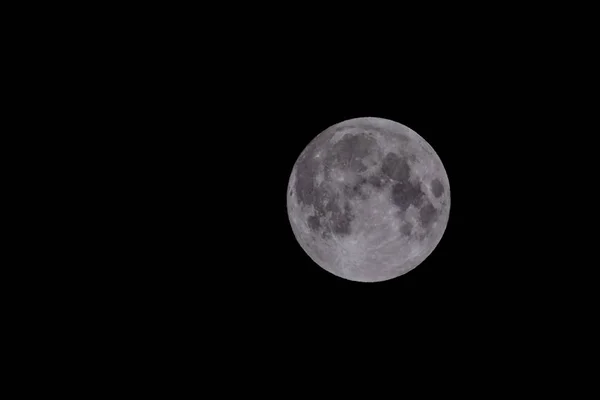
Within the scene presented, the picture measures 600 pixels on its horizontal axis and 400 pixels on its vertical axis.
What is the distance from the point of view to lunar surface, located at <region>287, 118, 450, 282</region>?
17.7 ft

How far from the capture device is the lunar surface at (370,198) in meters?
5.38

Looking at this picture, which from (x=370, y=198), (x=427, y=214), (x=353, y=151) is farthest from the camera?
(x=427, y=214)

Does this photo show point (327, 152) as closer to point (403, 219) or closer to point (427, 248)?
point (403, 219)

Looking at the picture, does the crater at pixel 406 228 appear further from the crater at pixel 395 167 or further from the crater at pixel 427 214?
the crater at pixel 395 167

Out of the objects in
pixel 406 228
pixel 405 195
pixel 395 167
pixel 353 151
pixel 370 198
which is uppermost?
pixel 353 151

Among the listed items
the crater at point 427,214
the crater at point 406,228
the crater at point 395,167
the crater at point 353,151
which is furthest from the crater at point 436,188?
the crater at point 353,151

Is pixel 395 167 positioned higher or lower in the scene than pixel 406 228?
higher

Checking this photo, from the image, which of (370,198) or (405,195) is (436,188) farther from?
(370,198)

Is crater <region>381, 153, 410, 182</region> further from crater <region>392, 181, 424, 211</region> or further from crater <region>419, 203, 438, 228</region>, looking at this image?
crater <region>419, 203, 438, 228</region>

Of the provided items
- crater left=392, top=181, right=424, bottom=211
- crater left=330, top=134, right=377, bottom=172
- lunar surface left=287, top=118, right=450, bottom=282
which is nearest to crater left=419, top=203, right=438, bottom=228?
lunar surface left=287, top=118, right=450, bottom=282

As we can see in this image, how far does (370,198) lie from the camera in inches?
210

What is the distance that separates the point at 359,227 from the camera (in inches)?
214

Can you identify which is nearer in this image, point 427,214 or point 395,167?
point 395,167

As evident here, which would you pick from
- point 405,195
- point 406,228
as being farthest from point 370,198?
point 406,228
